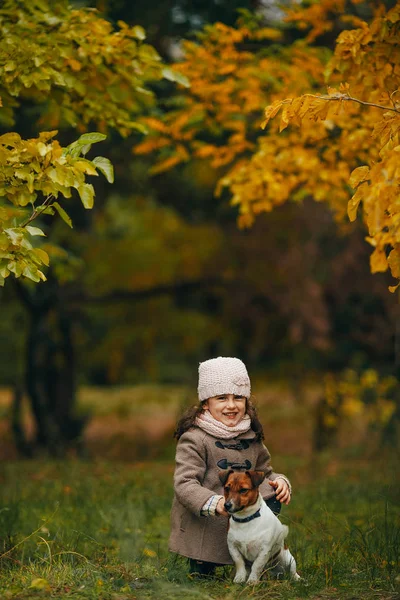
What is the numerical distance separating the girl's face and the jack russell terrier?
1.47 ft

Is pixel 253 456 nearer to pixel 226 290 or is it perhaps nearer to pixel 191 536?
pixel 191 536

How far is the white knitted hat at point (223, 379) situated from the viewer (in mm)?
4320

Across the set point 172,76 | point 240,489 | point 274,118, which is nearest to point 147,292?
point 274,118

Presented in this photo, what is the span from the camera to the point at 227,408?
171 inches

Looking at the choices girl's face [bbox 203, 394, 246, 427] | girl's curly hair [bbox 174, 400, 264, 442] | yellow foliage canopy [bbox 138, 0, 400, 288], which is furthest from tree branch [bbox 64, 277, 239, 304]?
girl's face [bbox 203, 394, 246, 427]

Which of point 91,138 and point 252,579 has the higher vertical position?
point 91,138

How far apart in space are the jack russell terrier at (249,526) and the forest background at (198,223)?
436 mm

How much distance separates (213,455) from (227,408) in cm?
25

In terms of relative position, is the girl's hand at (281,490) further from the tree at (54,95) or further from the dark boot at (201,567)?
the tree at (54,95)

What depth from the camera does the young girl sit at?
4.22 m

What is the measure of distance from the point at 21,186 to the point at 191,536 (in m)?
2.03

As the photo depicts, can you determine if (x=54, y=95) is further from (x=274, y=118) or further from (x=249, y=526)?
(x=249, y=526)

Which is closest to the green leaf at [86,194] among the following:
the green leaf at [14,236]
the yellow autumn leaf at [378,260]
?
the green leaf at [14,236]

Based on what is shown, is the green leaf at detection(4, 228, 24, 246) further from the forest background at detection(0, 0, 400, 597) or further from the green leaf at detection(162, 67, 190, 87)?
the green leaf at detection(162, 67, 190, 87)
